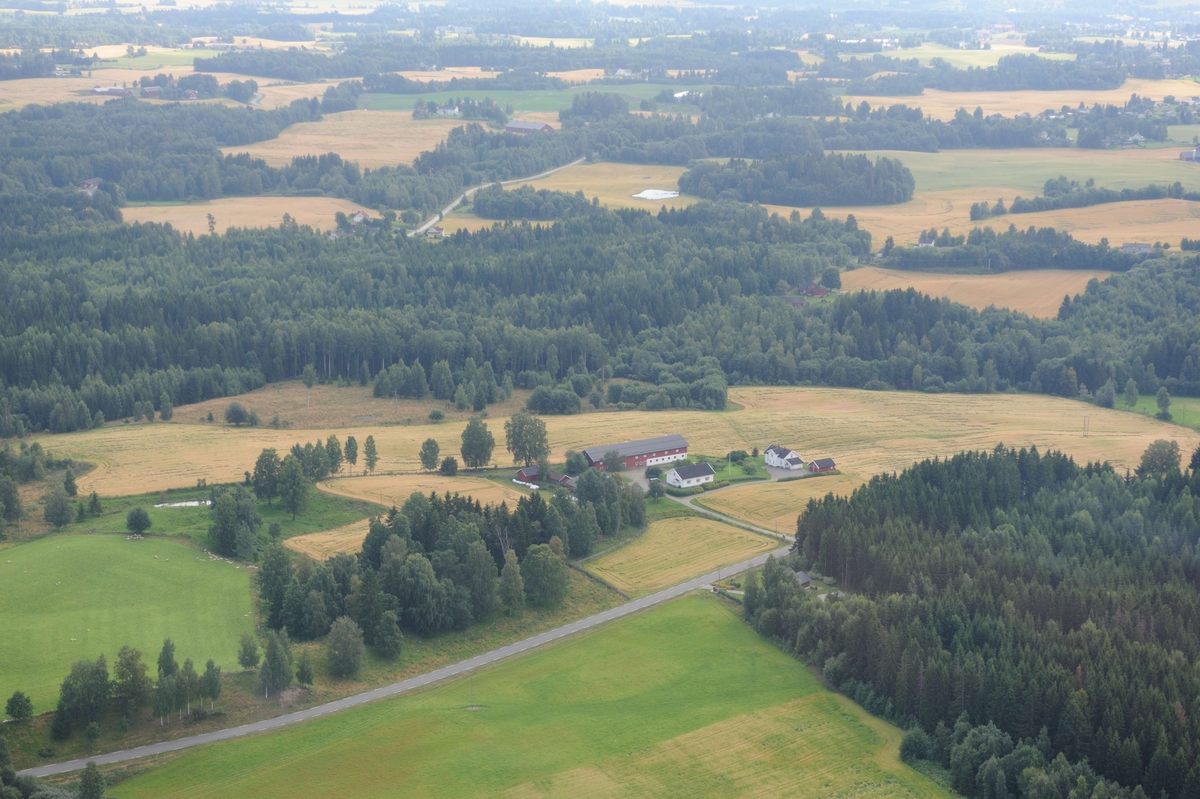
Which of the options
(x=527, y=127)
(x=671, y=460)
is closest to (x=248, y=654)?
(x=671, y=460)

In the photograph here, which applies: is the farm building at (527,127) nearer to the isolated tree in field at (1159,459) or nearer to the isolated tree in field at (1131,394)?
the isolated tree in field at (1131,394)

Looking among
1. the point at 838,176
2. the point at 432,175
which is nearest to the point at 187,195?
the point at 432,175

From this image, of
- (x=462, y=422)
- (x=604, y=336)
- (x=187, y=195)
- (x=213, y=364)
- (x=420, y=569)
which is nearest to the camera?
(x=420, y=569)

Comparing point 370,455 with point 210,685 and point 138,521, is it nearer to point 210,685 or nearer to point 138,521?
point 138,521

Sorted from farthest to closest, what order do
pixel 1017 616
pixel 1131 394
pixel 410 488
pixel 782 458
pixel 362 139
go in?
pixel 362 139 < pixel 1131 394 < pixel 782 458 < pixel 410 488 < pixel 1017 616

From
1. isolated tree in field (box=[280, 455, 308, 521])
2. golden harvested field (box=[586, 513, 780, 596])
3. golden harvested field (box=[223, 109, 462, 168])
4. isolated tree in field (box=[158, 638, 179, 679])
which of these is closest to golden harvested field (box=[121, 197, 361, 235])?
golden harvested field (box=[223, 109, 462, 168])

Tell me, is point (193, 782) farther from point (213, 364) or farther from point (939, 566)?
point (213, 364)
